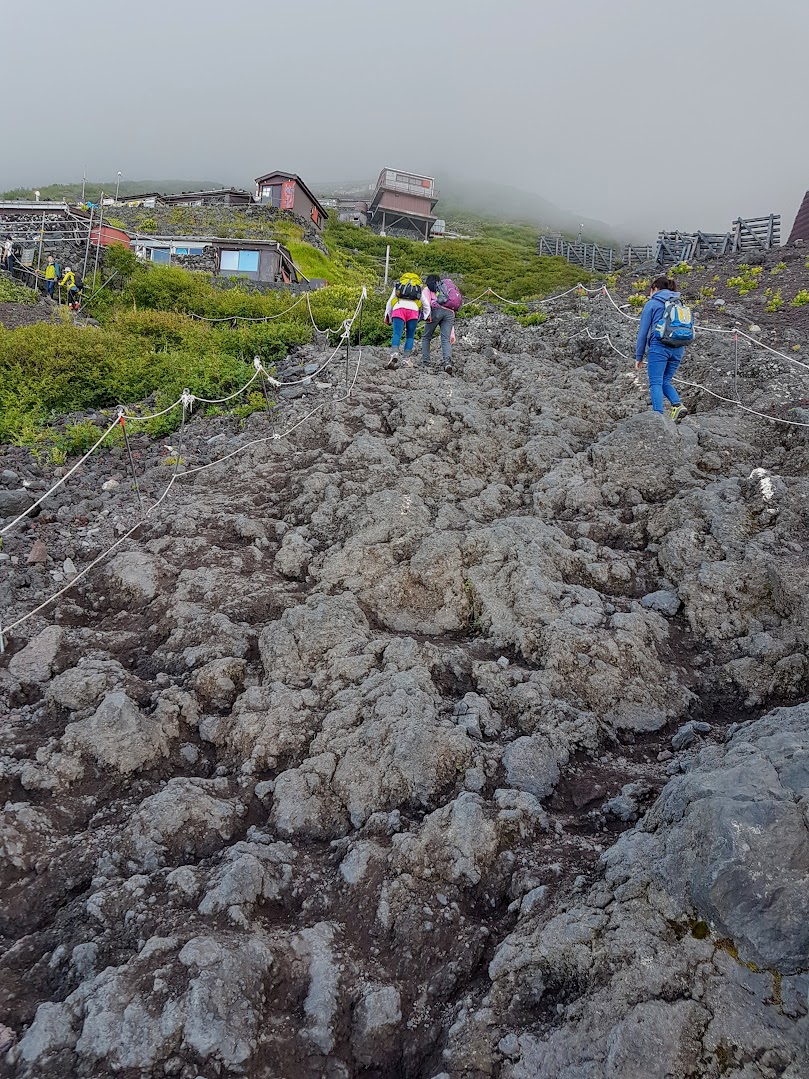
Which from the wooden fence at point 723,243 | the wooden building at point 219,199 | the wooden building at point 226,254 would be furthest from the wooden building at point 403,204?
the wooden fence at point 723,243

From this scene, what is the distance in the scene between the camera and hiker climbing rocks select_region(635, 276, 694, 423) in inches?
325

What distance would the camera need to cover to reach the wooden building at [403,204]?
6066 centimetres

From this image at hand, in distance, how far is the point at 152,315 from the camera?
1680cm

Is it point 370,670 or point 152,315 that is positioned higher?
point 152,315

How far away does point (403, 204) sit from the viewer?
61438 mm

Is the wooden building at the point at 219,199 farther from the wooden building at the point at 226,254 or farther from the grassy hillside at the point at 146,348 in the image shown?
the grassy hillside at the point at 146,348

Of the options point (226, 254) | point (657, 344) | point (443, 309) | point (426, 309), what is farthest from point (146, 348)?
point (226, 254)

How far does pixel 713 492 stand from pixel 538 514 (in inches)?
70.3

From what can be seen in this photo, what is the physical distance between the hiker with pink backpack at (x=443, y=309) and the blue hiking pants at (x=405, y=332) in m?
0.58

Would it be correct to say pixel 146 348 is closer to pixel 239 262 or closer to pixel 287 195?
pixel 239 262

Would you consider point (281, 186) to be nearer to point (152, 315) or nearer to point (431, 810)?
point (152, 315)

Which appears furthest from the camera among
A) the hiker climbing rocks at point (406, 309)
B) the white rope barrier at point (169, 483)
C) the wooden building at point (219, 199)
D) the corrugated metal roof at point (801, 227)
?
the wooden building at point (219, 199)

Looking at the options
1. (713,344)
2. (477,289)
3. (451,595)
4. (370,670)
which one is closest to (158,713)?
(370,670)

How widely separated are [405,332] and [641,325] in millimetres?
5466
